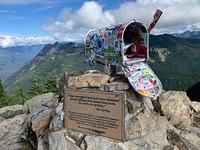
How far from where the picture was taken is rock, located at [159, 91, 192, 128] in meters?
11.7

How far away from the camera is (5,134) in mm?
13328

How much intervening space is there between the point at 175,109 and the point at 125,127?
426 centimetres

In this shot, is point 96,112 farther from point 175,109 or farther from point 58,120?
point 175,109

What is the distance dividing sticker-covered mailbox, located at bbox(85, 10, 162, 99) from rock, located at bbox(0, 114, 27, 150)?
6.52 m

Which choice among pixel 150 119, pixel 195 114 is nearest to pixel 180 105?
pixel 195 114

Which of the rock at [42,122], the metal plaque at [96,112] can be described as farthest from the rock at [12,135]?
the metal plaque at [96,112]

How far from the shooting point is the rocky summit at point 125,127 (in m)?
8.99

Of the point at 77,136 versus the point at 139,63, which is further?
the point at 139,63

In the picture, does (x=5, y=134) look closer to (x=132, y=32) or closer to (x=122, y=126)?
(x=122, y=126)

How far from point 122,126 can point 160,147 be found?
2.12m

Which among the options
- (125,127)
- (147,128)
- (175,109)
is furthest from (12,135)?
(175,109)

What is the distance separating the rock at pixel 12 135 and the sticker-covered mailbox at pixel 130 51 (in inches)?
257

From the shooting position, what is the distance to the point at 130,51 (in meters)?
11.5

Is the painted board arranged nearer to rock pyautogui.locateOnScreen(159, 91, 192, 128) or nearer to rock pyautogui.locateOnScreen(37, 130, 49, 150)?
rock pyautogui.locateOnScreen(159, 91, 192, 128)
